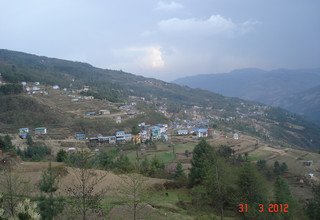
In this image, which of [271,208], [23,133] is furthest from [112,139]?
[271,208]

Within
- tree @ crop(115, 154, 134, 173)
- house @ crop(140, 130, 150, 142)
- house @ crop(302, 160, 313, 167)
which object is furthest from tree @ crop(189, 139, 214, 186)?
house @ crop(140, 130, 150, 142)

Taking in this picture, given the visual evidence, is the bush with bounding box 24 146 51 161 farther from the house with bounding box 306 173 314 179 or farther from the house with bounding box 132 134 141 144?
the house with bounding box 306 173 314 179

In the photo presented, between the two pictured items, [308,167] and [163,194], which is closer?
[163,194]

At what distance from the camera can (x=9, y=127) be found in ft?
207

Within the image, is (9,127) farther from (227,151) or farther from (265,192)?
(265,192)

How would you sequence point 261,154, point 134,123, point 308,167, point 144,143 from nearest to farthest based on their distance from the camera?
point 308,167 → point 261,154 → point 144,143 → point 134,123

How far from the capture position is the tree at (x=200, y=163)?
1090 inches

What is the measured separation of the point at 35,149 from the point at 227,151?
25.0m

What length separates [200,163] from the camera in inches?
1131

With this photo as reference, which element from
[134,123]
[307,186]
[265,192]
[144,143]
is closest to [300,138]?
[134,123]

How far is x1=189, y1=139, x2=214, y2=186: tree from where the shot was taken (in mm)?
27688

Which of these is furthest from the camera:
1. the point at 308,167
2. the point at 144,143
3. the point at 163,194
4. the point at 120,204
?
the point at 144,143

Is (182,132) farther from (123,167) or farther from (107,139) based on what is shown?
(123,167)

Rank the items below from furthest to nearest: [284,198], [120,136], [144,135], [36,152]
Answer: [144,135] < [120,136] < [36,152] < [284,198]
